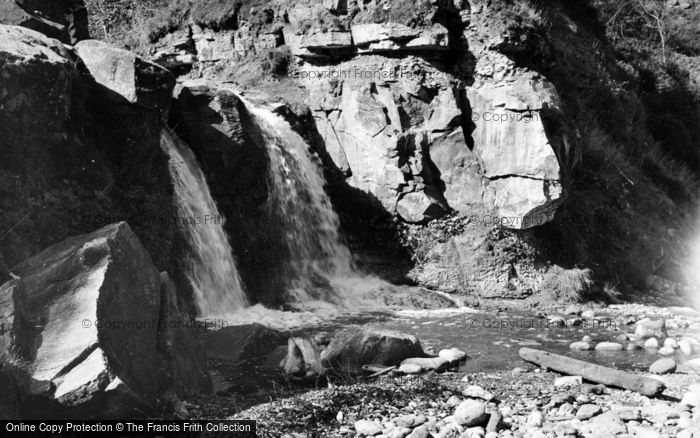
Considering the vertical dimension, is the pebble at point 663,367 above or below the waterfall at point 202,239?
below

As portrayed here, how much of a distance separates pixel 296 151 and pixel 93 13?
12.0m

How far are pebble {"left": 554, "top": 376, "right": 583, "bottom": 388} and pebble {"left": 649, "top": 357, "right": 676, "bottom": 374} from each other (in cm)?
134

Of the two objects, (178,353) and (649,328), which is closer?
(178,353)

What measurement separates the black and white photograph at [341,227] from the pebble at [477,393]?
235mm

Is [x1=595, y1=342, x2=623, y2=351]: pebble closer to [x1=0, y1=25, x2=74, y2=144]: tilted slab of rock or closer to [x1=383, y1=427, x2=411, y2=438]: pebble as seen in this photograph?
[x1=383, y1=427, x2=411, y2=438]: pebble

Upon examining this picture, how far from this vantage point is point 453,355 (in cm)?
901

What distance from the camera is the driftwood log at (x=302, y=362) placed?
802 cm

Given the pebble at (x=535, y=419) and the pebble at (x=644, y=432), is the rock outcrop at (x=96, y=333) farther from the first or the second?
the pebble at (x=644, y=432)

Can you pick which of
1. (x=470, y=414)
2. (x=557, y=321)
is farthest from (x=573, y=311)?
(x=470, y=414)

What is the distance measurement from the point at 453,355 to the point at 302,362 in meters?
2.20

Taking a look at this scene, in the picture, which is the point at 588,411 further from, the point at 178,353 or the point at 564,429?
the point at 178,353

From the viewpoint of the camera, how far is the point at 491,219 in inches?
556

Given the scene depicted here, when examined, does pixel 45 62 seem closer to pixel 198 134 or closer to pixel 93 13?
pixel 198 134

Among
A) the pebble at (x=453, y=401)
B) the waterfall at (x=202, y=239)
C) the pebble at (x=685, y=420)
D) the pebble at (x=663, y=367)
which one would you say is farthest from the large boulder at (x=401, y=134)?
the pebble at (x=685, y=420)
